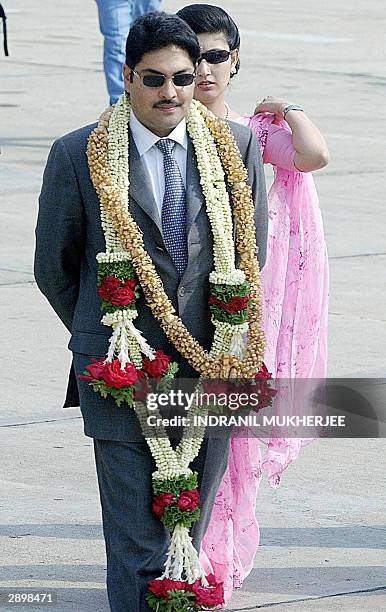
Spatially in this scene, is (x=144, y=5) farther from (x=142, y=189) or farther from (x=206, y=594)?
(x=206, y=594)

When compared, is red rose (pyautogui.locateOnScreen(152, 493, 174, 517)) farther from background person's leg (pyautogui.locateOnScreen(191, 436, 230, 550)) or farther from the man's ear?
the man's ear

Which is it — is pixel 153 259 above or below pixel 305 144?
below

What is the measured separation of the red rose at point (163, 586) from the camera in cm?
421

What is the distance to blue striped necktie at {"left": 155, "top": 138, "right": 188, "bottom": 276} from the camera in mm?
4258

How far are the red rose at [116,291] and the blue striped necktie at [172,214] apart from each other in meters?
0.17

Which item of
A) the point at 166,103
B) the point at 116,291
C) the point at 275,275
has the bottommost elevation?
the point at 275,275

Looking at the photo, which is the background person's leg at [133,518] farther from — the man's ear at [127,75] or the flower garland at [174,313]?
the man's ear at [127,75]

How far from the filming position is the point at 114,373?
415 cm

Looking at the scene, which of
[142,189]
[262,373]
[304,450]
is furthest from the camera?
[304,450]

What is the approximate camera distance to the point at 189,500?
426cm

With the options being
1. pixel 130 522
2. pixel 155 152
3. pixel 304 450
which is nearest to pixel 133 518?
pixel 130 522

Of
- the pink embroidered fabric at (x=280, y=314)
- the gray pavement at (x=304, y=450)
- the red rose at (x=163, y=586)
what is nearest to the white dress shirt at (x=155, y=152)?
the pink embroidered fabric at (x=280, y=314)

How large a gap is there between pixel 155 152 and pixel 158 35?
333mm

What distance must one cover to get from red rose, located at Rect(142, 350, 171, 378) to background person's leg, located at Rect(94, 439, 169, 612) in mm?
203
